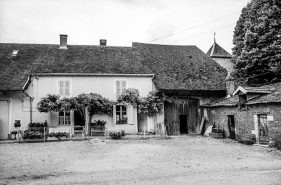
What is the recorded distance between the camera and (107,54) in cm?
2381

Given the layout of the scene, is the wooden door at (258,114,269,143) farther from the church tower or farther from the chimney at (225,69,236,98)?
the church tower

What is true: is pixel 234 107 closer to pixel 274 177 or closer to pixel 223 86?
pixel 223 86

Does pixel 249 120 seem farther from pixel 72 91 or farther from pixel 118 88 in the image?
pixel 72 91

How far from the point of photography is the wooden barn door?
22.4 metres

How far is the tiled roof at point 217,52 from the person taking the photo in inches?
1293

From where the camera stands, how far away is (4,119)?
1923cm

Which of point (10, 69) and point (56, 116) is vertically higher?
point (10, 69)

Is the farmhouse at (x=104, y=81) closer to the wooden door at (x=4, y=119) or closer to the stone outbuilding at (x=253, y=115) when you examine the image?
the wooden door at (x=4, y=119)

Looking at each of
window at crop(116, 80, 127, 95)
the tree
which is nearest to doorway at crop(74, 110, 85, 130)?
window at crop(116, 80, 127, 95)

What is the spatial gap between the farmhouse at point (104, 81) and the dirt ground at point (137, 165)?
5136 millimetres

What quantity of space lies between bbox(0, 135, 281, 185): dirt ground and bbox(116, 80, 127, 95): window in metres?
6.52

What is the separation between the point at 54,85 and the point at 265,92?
14.5 m

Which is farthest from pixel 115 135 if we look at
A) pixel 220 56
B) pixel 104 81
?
pixel 220 56

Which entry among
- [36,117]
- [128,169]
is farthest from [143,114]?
[128,169]
